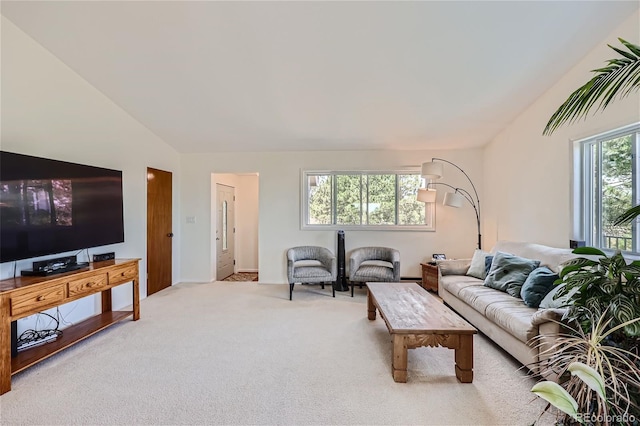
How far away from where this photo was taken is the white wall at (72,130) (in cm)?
268

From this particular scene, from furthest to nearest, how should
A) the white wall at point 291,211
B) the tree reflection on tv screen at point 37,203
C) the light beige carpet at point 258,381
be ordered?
the white wall at point 291,211, the tree reflection on tv screen at point 37,203, the light beige carpet at point 258,381

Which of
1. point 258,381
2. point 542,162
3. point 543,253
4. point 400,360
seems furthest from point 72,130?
point 542,162

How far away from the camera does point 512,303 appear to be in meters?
2.71

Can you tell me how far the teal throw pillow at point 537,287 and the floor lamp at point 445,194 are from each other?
6.23 ft

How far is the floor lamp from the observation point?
14.0ft

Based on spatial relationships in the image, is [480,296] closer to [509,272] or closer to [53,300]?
[509,272]

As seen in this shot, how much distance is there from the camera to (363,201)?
531cm

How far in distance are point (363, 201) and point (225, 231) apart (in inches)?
112

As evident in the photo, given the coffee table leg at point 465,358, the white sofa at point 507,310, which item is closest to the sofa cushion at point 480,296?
the white sofa at point 507,310

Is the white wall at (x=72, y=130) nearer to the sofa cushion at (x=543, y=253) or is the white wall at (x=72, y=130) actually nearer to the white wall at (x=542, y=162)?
the sofa cushion at (x=543, y=253)

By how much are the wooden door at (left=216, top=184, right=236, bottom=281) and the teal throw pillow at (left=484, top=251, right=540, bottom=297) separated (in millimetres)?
4525

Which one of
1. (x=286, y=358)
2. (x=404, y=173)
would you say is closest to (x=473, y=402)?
(x=286, y=358)

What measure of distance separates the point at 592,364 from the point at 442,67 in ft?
9.33

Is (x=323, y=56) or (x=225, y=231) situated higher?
(x=323, y=56)
